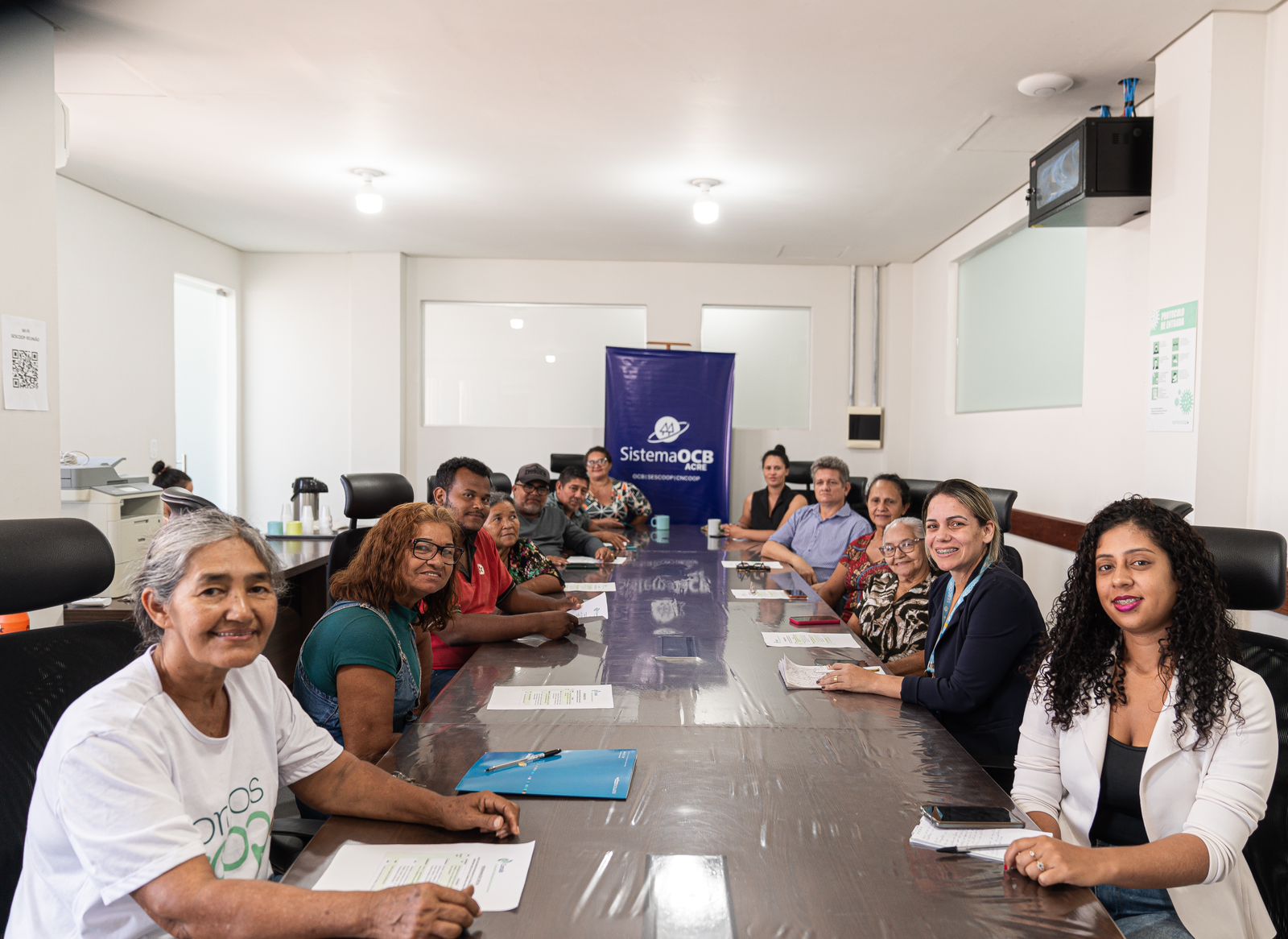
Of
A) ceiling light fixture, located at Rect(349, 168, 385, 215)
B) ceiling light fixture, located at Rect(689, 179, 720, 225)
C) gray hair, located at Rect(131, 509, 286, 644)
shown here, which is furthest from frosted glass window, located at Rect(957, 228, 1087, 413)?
gray hair, located at Rect(131, 509, 286, 644)

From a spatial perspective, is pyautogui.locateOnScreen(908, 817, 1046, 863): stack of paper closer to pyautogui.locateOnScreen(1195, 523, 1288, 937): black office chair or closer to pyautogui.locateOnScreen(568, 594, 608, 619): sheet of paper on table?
pyautogui.locateOnScreen(1195, 523, 1288, 937): black office chair

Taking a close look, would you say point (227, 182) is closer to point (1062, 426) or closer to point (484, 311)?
point (484, 311)

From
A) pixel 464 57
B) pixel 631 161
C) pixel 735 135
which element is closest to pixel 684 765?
pixel 464 57

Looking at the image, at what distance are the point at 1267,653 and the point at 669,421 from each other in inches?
234

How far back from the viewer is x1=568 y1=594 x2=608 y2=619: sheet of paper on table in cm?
312

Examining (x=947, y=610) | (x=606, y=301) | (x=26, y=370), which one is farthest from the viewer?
(x=606, y=301)

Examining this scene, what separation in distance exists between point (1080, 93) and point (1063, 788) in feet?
10.9

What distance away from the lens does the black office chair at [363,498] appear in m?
3.84

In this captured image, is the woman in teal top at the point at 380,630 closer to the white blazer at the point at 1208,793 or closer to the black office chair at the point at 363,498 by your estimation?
the white blazer at the point at 1208,793

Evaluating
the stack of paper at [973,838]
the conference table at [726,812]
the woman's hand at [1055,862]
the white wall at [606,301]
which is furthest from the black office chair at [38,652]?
the white wall at [606,301]

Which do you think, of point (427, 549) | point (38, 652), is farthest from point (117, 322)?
point (38, 652)

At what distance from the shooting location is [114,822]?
3.60 ft

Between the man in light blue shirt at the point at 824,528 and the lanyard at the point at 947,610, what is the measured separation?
1987 millimetres

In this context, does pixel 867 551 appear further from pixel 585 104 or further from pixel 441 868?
pixel 441 868
